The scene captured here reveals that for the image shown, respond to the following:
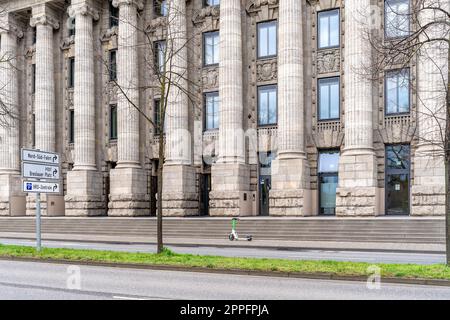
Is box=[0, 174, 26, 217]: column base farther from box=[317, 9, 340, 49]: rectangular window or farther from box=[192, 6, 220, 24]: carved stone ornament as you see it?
box=[317, 9, 340, 49]: rectangular window

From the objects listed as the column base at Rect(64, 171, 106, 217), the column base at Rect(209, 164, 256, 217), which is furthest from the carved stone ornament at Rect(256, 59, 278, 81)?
the column base at Rect(64, 171, 106, 217)

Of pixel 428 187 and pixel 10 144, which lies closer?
pixel 428 187

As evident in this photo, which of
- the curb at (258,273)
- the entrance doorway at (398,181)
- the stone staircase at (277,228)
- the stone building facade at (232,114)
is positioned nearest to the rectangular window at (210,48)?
the stone building facade at (232,114)

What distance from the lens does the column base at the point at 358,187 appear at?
30938 millimetres

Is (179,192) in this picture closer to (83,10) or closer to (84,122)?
(84,122)

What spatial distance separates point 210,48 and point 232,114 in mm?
6333

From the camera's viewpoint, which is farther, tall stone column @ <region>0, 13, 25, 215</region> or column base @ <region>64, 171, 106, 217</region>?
tall stone column @ <region>0, 13, 25, 215</region>

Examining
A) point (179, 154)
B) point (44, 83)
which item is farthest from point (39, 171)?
point (44, 83)

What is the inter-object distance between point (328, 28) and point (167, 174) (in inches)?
589

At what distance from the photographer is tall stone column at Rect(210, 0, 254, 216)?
35.9 meters

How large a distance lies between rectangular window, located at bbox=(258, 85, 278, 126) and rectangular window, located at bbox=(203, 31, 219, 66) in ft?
14.2

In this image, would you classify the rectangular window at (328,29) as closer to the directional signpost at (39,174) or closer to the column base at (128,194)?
the column base at (128,194)

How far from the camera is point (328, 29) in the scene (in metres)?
35.3

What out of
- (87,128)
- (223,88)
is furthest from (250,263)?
(87,128)
